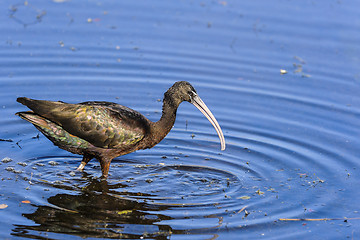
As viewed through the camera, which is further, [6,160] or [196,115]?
[196,115]

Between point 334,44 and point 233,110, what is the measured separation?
385 cm

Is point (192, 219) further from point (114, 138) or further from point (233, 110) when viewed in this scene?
point (233, 110)

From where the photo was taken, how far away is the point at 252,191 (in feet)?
29.6

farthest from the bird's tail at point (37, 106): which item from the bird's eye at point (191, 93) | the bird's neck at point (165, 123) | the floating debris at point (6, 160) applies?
the bird's eye at point (191, 93)

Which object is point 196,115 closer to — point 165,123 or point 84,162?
point 165,123

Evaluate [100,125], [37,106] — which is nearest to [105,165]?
[100,125]

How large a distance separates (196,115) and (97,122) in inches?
114

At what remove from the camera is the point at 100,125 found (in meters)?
9.05

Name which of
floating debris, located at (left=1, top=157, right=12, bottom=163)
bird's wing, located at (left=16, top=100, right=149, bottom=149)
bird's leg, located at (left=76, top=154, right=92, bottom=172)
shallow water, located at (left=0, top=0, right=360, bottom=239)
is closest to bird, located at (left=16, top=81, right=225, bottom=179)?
bird's wing, located at (left=16, top=100, right=149, bottom=149)

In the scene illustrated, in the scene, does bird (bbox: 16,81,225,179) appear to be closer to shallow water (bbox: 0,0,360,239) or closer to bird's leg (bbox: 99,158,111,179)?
bird's leg (bbox: 99,158,111,179)

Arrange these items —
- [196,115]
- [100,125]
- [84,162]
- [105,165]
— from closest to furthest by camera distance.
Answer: [100,125] → [105,165] → [84,162] → [196,115]

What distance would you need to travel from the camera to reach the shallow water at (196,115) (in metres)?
8.20

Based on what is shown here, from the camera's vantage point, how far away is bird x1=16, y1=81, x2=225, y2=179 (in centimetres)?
898

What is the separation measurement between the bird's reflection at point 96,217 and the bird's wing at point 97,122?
0.68 meters
